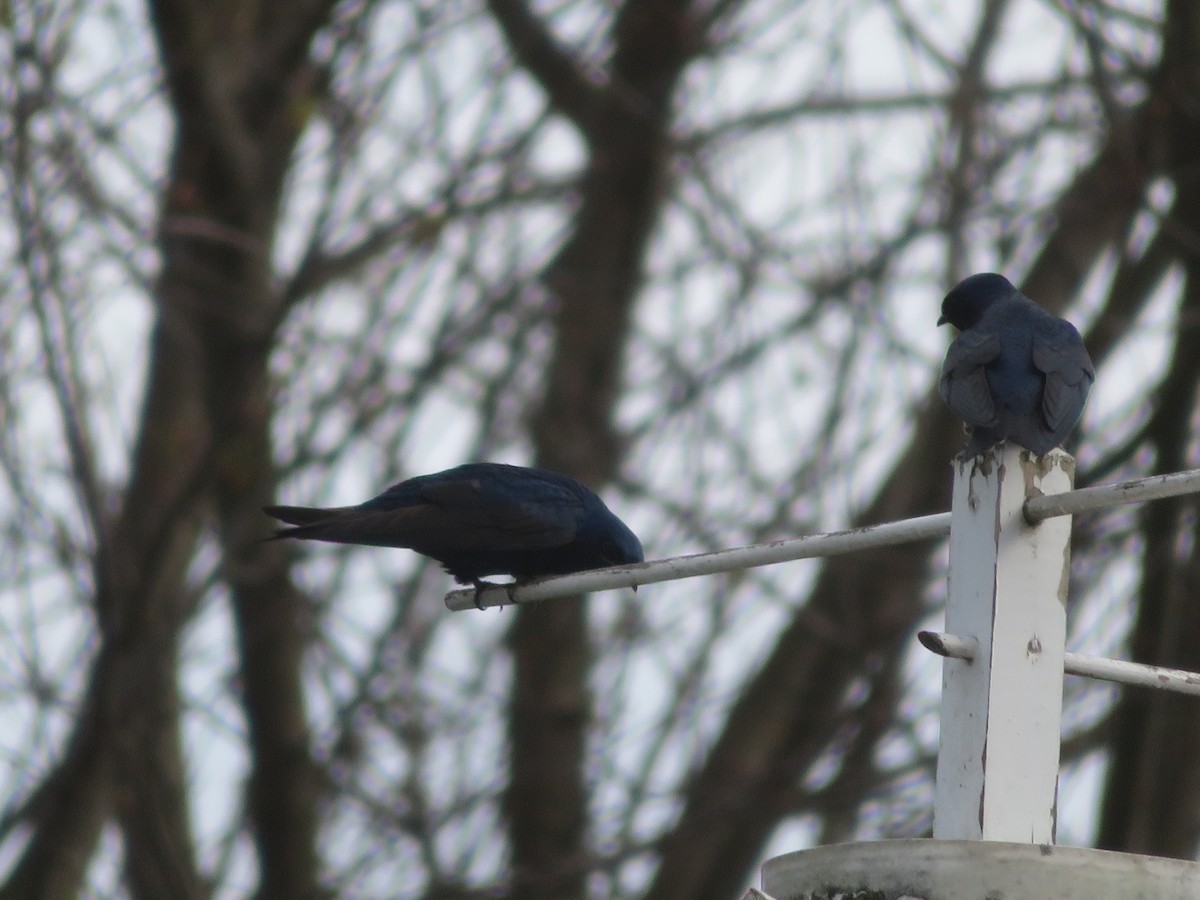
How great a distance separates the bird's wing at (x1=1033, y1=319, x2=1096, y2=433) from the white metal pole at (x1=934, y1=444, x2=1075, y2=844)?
0.93 meters

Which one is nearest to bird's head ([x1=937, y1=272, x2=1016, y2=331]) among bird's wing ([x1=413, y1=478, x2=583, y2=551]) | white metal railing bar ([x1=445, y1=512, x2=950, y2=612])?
bird's wing ([x1=413, y1=478, x2=583, y2=551])

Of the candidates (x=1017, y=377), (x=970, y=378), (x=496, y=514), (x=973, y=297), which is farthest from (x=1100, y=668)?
(x=973, y=297)

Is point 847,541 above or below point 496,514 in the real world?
below

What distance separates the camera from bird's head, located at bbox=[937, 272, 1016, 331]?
514cm

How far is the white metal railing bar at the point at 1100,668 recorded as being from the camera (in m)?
2.55

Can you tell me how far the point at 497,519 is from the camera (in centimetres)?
505

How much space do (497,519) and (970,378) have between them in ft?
5.12

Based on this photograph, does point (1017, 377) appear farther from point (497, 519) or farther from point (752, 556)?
point (497, 519)

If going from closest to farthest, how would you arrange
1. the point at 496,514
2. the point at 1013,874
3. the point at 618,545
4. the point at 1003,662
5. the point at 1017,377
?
the point at 1013,874, the point at 1003,662, the point at 1017,377, the point at 496,514, the point at 618,545

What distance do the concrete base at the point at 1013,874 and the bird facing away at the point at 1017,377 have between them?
0.82 m

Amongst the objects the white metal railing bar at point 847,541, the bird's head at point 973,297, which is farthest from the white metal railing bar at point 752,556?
the bird's head at point 973,297

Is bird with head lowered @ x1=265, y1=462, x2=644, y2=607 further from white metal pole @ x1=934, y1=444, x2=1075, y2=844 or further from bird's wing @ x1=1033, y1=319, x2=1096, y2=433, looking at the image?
white metal pole @ x1=934, y1=444, x2=1075, y2=844

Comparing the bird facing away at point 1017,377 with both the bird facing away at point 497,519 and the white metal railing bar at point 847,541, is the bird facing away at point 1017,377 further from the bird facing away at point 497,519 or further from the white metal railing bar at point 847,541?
the bird facing away at point 497,519

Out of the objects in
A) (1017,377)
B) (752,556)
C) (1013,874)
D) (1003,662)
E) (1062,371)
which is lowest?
(1013,874)
